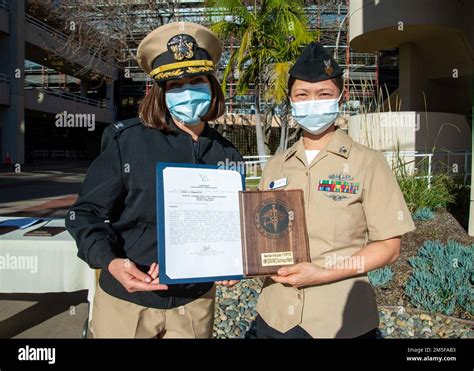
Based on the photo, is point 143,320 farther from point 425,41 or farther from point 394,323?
point 425,41

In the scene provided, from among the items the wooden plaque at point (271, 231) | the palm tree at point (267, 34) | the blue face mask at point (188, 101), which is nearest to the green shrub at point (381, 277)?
the wooden plaque at point (271, 231)

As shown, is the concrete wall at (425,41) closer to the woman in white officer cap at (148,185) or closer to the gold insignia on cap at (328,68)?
the gold insignia on cap at (328,68)

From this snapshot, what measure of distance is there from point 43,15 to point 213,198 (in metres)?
29.2

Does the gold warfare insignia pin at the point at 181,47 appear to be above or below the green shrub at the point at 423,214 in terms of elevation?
above

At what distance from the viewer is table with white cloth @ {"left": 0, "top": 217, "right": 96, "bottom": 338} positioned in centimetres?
341

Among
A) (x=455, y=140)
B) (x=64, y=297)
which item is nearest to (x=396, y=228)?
(x=64, y=297)

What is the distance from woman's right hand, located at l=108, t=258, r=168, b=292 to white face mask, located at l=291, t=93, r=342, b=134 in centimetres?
94

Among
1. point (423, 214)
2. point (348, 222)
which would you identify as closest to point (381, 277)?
point (423, 214)

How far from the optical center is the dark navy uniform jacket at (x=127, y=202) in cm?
179

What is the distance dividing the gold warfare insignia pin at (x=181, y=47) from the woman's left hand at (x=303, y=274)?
1.01 meters

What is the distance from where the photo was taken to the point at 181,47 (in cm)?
187

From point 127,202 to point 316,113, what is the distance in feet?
3.02
